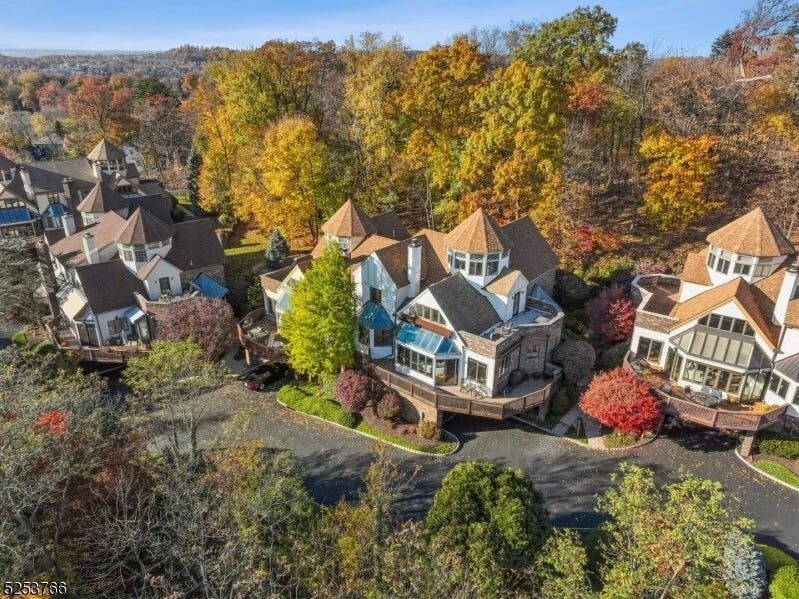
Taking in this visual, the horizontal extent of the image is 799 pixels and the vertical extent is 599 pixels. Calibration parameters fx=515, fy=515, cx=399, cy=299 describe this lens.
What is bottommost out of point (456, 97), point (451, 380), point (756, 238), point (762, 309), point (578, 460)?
point (578, 460)

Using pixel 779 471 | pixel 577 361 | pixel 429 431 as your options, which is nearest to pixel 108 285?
pixel 429 431

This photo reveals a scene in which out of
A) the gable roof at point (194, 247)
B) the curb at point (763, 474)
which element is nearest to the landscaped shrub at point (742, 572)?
the curb at point (763, 474)

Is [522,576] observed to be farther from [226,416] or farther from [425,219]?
[425,219]

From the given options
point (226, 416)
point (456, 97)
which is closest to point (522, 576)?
point (226, 416)

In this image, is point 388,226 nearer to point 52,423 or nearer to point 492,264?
point 492,264

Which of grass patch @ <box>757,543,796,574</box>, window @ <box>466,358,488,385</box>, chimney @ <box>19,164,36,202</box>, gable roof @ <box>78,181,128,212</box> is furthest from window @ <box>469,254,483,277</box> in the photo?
chimney @ <box>19,164,36,202</box>

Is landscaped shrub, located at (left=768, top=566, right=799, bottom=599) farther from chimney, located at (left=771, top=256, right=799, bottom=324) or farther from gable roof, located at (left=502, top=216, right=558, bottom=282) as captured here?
gable roof, located at (left=502, top=216, right=558, bottom=282)

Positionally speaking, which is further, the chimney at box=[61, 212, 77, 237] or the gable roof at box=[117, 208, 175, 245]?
the chimney at box=[61, 212, 77, 237]
